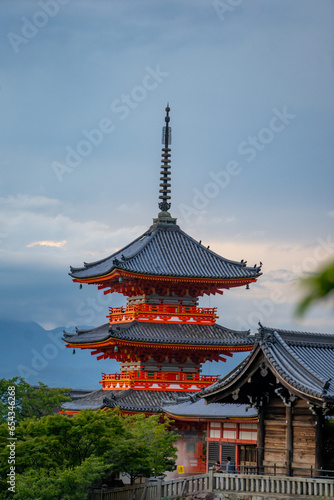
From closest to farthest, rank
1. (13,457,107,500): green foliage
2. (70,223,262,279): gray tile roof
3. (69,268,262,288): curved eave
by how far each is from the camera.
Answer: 1. (13,457,107,500): green foliage
2. (69,268,262,288): curved eave
3. (70,223,262,279): gray tile roof

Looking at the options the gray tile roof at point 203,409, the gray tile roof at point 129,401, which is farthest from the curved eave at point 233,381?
the gray tile roof at point 129,401

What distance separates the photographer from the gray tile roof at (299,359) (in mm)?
25406

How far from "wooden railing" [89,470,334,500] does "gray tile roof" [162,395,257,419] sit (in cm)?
352

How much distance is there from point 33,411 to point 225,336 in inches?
473

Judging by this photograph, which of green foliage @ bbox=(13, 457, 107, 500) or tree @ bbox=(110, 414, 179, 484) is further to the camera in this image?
tree @ bbox=(110, 414, 179, 484)

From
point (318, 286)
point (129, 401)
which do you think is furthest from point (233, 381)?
point (318, 286)

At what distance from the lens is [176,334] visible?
45.2 meters

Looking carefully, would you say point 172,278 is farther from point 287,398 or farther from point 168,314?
point 287,398

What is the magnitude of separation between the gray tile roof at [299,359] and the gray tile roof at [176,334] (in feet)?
48.8

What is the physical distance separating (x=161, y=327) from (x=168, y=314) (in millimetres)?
991

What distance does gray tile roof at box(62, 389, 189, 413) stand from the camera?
1656 inches

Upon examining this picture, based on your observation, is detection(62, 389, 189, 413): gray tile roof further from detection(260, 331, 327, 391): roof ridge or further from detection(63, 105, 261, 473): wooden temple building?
detection(260, 331, 327, 391): roof ridge

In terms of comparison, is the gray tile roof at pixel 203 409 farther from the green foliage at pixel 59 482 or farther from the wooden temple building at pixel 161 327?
the green foliage at pixel 59 482

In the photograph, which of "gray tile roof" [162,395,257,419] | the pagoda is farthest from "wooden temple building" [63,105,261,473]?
"gray tile roof" [162,395,257,419]
